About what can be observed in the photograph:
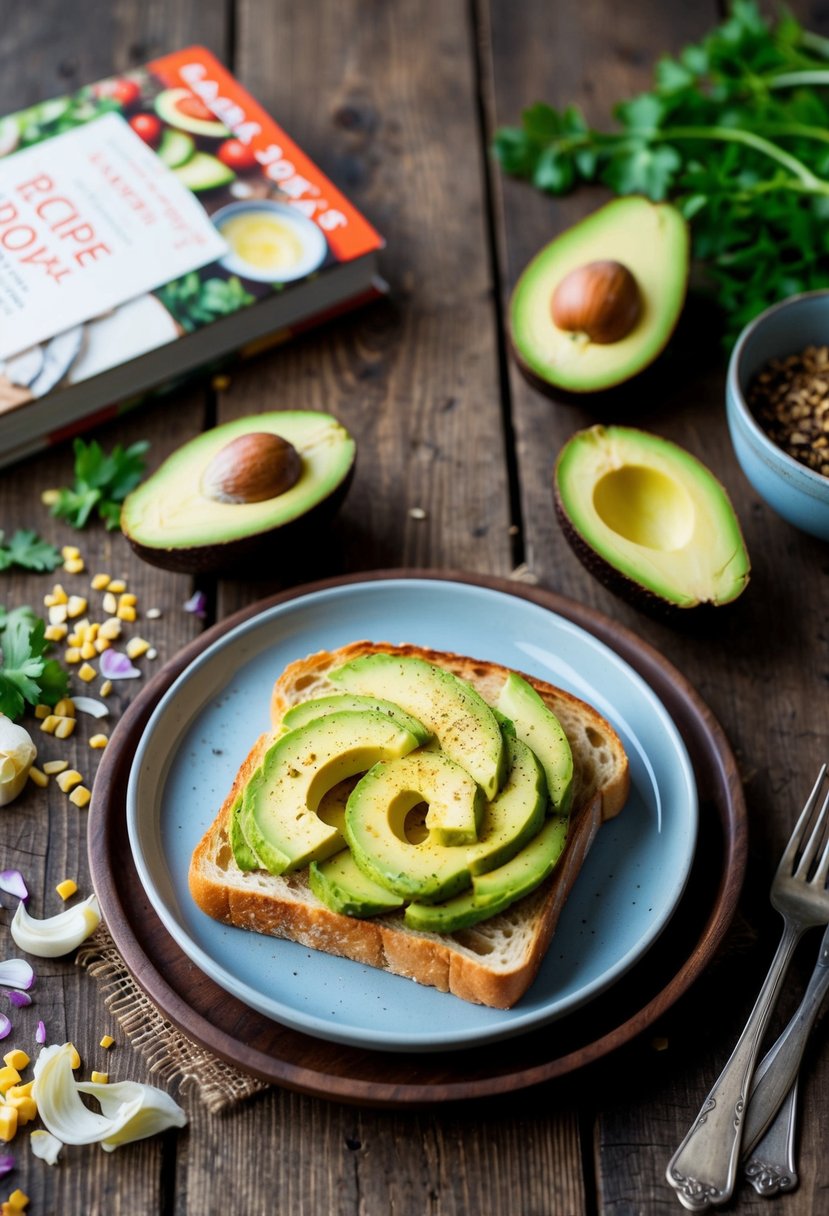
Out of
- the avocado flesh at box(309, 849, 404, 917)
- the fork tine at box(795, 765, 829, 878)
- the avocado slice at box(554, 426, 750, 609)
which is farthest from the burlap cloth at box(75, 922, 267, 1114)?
the avocado slice at box(554, 426, 750, 609)

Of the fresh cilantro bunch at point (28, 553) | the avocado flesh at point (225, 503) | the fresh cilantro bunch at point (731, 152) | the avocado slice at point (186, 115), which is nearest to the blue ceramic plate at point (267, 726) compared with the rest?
the avocado flesh at point (225, 503)

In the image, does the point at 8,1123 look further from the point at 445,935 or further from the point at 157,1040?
the point at 445,935

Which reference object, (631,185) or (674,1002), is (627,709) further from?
(631,185)

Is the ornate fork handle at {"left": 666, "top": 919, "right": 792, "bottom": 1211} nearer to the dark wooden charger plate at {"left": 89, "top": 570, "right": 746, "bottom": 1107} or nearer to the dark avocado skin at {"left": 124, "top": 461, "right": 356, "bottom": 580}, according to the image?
the dark wooden charger plate at {"left": 89, "top": 570, "right": 746, "bottom": 1107}

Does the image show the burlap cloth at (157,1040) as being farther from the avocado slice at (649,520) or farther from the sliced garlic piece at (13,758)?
the avocado slice at (649,520)

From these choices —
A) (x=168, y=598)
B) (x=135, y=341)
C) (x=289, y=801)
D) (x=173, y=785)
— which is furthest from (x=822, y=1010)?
(x=135, y=341)
